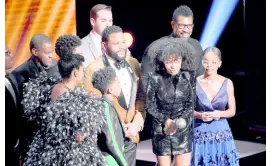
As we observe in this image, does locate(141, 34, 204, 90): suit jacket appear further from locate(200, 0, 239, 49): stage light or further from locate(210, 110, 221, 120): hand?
locate(210, 110, 221, 120): hand

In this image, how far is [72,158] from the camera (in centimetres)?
486

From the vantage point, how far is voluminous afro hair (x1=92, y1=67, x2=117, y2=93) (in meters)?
5.11

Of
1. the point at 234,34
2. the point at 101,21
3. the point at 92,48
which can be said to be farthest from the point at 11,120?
the point at 234,34

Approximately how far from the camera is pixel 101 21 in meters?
5.64

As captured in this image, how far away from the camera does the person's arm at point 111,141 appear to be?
4.81 meters

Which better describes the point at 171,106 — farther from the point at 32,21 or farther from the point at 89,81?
the point at 32,21

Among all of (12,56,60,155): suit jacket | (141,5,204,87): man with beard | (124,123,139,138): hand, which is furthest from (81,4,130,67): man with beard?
(124,123,139,138): hand

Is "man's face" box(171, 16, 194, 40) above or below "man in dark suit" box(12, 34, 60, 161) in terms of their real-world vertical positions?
above

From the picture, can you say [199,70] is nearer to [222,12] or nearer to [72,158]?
[222,12]

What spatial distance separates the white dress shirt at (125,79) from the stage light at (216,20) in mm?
748

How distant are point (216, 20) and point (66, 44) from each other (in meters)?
1.34

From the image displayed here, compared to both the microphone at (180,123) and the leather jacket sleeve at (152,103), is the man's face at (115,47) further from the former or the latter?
the microphone at (180,123)

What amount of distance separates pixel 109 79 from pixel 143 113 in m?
0.53

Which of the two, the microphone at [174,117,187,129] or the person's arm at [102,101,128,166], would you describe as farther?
the microphone at [174,117,187,129]
